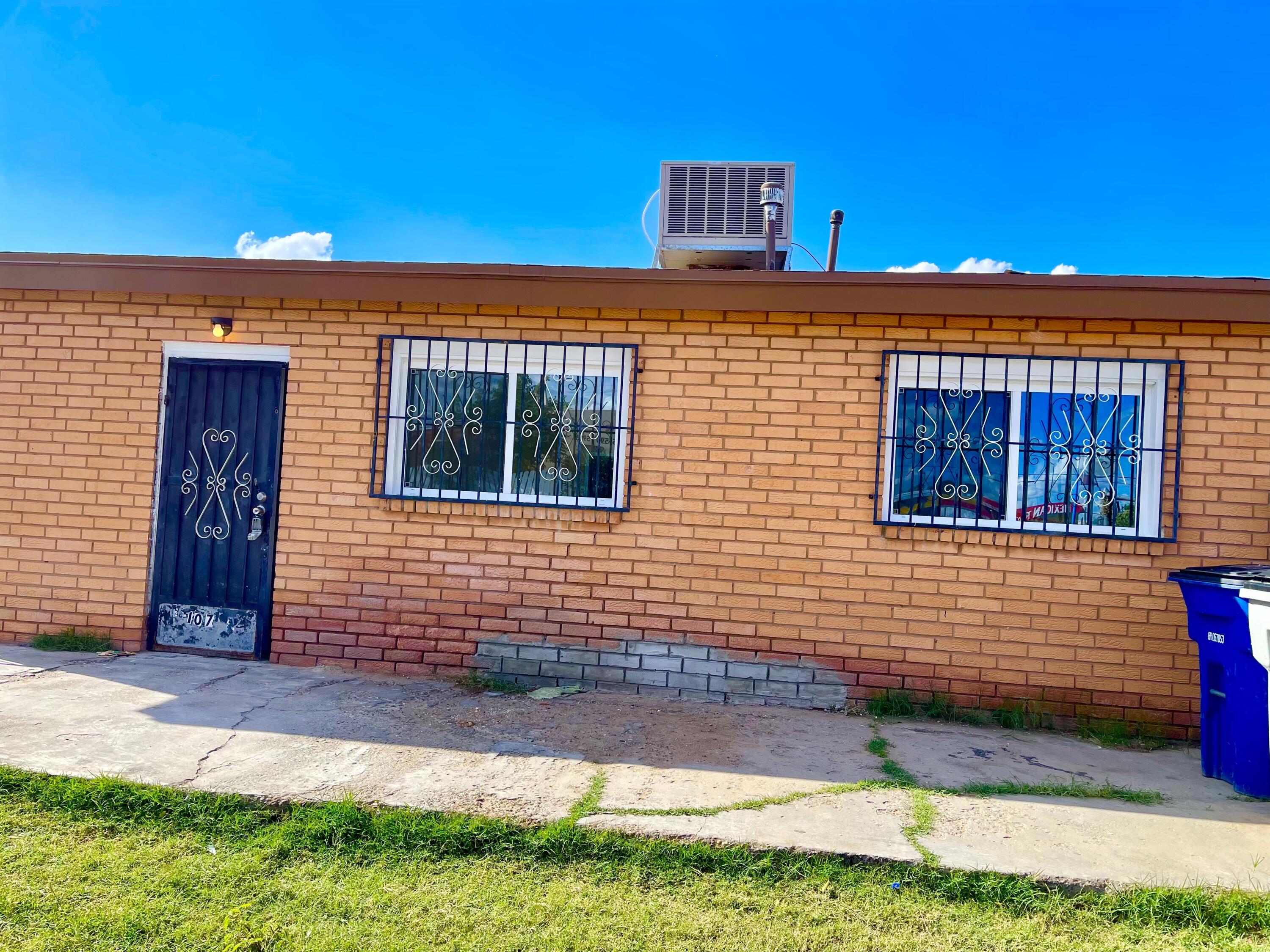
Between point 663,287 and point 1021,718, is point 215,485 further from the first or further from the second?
point 1021,718

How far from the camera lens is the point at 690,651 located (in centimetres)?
509

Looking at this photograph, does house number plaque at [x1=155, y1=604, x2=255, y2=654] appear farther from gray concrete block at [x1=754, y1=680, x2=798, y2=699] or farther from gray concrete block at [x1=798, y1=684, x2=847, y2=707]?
gray concrete block at [x1=798, y1=684, x2=847, y2=707]

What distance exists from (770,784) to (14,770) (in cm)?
329

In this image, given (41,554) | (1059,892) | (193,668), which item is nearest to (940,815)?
(1059,892)

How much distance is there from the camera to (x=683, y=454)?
518cm

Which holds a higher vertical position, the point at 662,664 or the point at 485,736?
the point at 662,664

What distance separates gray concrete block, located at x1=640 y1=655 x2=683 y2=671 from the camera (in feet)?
16.7

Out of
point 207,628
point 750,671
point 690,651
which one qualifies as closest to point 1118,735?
point 750,671

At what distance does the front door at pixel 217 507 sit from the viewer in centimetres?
551

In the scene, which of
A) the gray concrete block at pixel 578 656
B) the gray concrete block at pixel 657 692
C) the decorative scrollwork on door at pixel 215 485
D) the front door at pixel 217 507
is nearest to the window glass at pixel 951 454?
the gray concrete block at pixel 657 692

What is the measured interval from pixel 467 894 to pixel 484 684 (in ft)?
8.13

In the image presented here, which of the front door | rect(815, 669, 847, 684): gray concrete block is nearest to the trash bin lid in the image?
rect(815, 669, 847, 684): gray concrete block

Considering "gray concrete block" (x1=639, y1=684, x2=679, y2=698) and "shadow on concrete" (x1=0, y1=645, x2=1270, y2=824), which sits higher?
"gray concrete block" (x1=639, y1=684, x2=679, y2=698)

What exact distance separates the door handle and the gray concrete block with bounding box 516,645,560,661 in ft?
6.62
